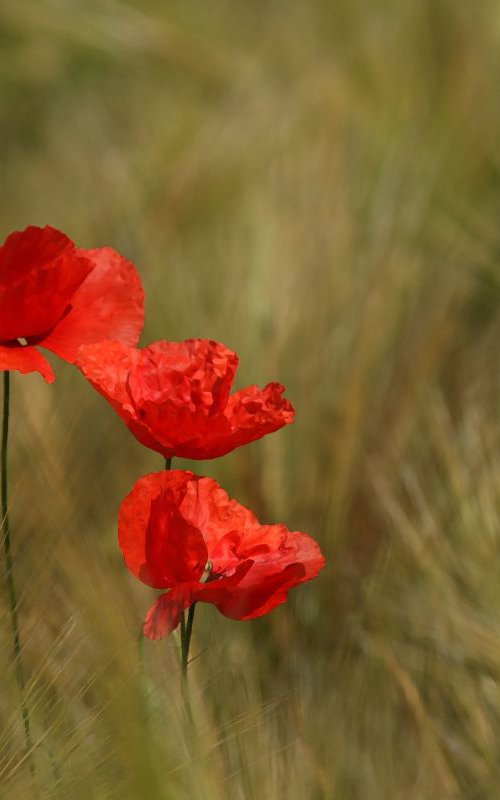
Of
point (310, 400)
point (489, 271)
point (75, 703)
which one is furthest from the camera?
point (489, 271)

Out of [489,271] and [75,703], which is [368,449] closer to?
[489,271]

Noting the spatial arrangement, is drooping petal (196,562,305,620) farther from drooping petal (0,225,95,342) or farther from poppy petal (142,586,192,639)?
drooping petal (0,225,95,342)

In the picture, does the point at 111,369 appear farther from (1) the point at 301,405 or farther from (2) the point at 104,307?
(1) the point at 301,405

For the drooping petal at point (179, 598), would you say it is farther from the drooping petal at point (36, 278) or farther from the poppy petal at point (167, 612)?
the drooping petal at point (36, 278)

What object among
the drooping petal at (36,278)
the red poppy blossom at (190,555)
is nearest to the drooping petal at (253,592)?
the red poppy blossom at (190,555)

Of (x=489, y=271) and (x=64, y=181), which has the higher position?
(x=489, y=271)

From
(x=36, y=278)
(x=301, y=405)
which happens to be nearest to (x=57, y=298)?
(x=36, y=278)

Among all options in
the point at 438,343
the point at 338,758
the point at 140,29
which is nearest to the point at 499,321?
the point at 438,343

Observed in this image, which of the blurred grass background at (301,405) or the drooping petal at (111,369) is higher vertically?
the drooping petal at (111,369)
